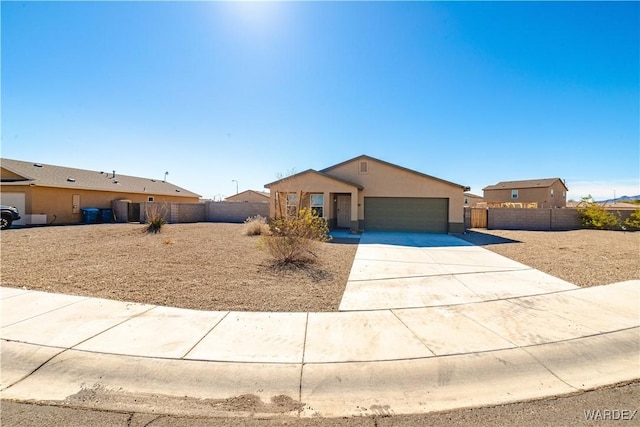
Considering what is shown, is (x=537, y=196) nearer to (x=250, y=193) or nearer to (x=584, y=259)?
(x=584, y=259)

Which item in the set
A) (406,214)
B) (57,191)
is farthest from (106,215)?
(406,214)

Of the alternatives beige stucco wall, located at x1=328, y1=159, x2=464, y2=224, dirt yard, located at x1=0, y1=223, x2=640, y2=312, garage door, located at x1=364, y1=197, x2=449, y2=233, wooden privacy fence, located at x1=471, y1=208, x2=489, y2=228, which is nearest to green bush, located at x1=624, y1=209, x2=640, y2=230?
wooden privacy fence, located at x1=471, y1=208, x2=489, y2=228

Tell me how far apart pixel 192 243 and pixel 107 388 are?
931 centimetres

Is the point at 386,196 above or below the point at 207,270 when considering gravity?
above

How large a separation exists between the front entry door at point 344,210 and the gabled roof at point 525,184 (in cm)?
3486

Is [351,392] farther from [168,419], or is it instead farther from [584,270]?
[584,270]

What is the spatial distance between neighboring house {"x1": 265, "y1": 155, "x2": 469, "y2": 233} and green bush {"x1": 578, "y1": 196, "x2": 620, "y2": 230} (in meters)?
10.8

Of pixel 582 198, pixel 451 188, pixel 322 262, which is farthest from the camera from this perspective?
pixel 582 198

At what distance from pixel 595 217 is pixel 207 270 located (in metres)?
26.2

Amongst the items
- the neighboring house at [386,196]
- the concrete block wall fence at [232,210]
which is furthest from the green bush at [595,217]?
the concrete block wall fence at [232,210]

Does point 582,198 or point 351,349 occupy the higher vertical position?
point 582,198

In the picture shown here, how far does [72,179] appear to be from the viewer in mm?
22891

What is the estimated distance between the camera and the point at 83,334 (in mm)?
4020

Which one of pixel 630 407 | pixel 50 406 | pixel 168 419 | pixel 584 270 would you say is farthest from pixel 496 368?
pixel 584 270
